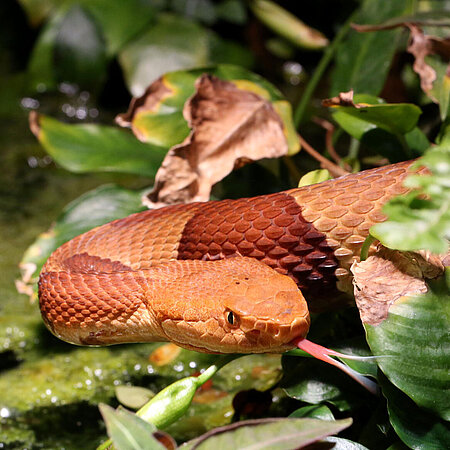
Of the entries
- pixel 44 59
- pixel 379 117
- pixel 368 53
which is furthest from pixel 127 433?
pixel 44 59

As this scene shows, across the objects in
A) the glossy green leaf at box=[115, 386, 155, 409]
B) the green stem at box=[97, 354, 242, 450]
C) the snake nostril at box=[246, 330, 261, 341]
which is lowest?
the glossy green leaf at box=[115, 386, 155, 409]

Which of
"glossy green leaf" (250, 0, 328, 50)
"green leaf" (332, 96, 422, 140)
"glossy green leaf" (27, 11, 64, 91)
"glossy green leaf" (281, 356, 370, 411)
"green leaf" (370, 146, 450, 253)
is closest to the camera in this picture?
"green leaf" (370, 146, 450, 253)

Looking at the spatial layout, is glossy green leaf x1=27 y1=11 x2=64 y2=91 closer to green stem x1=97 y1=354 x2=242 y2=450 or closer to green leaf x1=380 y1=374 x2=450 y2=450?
green stem x1=97 y1=354 x2=242 y2=450

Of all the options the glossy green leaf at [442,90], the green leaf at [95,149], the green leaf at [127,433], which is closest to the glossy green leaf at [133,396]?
the green leaf at [127,433]

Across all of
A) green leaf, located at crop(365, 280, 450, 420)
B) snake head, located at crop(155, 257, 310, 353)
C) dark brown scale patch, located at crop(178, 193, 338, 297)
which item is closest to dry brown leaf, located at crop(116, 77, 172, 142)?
dark brown scale patch, located at crop(178, 193, 338, 297)

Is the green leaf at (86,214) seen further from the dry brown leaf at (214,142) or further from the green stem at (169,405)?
the green stem at (169,405)

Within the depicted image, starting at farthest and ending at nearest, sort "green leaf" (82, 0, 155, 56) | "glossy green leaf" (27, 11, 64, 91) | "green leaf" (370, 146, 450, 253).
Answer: "glossy green leaf" (27, 11, 64, 91) → "green leaf" (82, 0, 155, 56) → "green leaf" (370, 146, 450, 253)

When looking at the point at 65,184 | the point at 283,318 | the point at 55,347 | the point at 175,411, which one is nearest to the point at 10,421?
the point at 55,347
